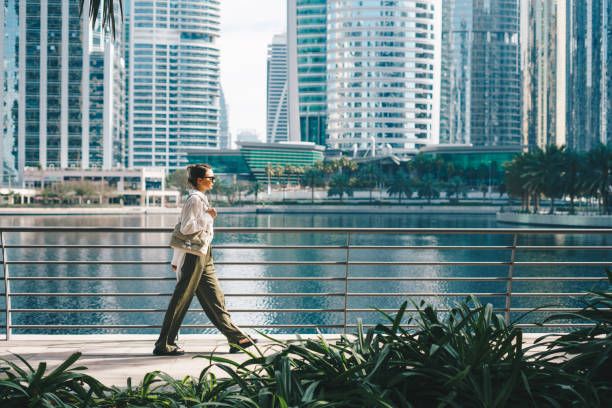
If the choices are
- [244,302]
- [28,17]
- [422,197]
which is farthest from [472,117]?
[244,302]

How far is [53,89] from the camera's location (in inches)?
6245

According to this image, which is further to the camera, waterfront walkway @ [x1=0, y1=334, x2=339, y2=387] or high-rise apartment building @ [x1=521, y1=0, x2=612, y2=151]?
high-rise apartment building @ [x1=521, y1=0, x2=612, y2=151]

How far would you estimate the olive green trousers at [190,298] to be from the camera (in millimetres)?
5254

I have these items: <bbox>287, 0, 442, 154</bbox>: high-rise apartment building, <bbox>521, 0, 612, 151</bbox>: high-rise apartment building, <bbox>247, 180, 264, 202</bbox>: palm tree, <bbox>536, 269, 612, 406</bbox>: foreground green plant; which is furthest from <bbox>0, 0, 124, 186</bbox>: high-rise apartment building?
<bbox>536, 269, 612, 406</bbox>: foreground green plant

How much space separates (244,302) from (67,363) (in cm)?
2646

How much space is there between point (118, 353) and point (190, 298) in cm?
83

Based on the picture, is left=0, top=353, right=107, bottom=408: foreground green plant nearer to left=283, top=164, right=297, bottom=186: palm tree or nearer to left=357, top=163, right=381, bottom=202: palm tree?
left=357, top=163, right=381, bottom=202: palm tree

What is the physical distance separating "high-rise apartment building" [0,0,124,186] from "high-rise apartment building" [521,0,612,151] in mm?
127588

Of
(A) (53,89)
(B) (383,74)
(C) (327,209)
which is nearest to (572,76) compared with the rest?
(B) (383,74)

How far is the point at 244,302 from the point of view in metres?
29.0

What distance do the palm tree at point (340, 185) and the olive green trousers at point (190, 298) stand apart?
134m

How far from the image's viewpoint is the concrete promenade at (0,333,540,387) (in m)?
4.63

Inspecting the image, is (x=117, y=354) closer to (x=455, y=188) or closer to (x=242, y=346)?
(x=242, y=346)

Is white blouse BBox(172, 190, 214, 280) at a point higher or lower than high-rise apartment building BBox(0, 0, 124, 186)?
lower
